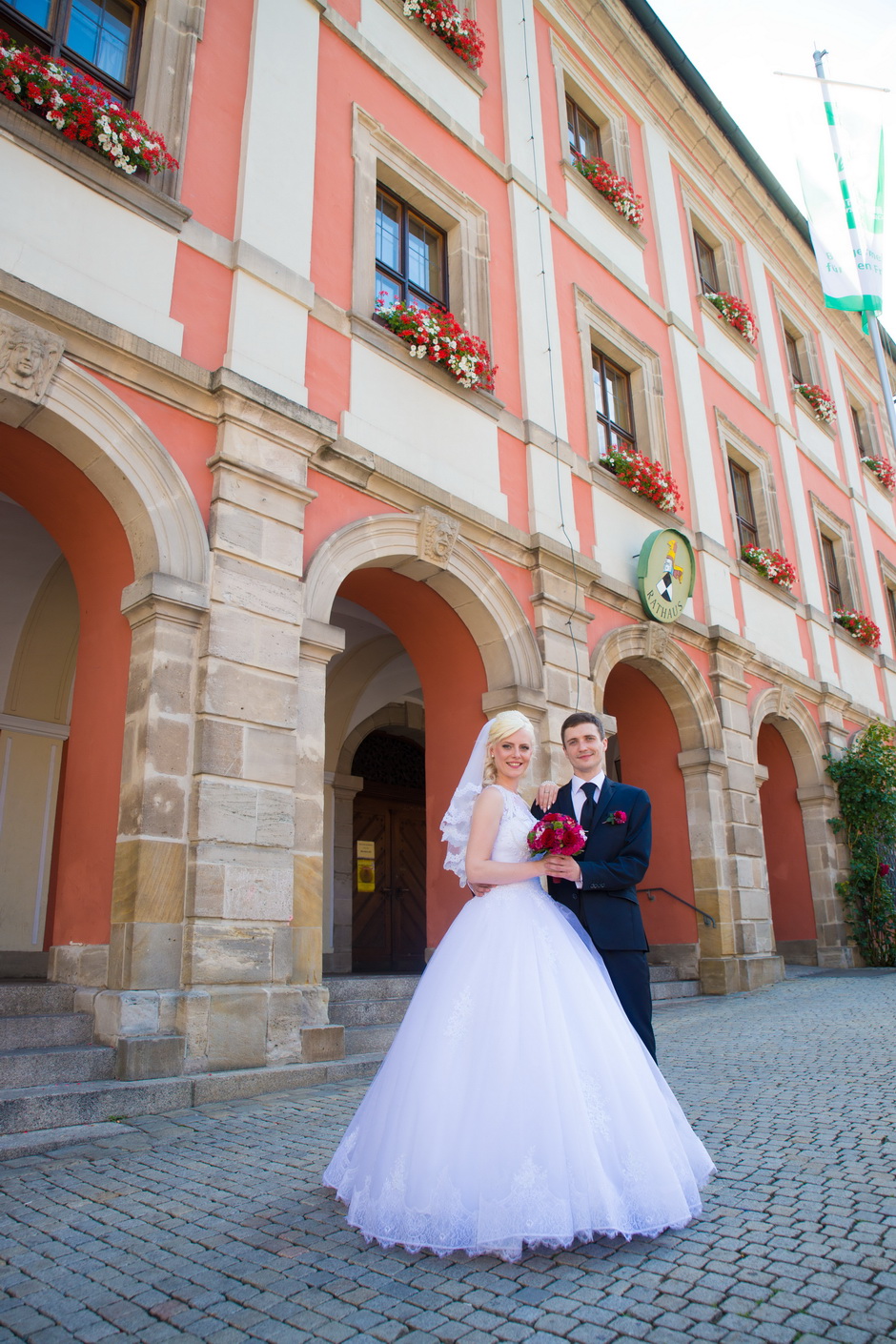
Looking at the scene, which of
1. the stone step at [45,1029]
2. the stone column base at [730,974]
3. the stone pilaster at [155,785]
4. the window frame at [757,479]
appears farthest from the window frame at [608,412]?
the stone step at [45,1029]

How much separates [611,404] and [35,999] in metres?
9.17

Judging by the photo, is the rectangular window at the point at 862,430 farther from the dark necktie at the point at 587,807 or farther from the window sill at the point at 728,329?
the dark necktie at the point at 587,807

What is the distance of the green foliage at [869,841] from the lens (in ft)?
41.6

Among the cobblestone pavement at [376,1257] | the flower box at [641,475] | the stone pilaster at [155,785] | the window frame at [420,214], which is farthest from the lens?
the flower box at [641,475]

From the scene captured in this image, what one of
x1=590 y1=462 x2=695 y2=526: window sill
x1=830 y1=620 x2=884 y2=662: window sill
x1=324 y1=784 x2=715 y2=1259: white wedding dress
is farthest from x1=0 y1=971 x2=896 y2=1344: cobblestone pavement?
x1=830 y1=620 x2=884 y2=662: window sill

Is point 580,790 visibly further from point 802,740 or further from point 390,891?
point 802,740

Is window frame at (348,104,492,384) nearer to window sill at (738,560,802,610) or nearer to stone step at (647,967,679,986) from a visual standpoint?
window sill at (738,560,802,610)

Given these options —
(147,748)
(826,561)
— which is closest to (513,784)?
(147,748)

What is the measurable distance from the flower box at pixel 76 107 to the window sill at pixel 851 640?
12.3 meters

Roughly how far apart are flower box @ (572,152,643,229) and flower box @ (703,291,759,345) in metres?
2.15

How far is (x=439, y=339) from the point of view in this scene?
8.12 meters

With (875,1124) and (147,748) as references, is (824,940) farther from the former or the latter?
(147,748)

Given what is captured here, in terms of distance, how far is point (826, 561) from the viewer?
53.6 feet

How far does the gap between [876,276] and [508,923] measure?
42.1 ft
